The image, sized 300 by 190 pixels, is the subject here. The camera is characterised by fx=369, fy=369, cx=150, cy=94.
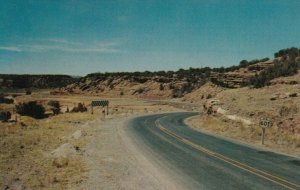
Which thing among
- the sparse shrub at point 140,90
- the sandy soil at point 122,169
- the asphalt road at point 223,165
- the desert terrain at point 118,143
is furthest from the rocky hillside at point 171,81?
the sandy soil at point 122,169

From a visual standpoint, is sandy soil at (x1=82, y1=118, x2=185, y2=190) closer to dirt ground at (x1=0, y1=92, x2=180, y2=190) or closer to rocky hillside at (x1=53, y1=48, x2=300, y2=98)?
dirt ground at (x1=0, y1=92, x2=180, y2=190)

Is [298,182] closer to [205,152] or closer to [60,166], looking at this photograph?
[205,152]

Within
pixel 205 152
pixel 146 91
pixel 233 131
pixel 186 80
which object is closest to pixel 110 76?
pixel 146 91

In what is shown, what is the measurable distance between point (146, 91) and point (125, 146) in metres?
101

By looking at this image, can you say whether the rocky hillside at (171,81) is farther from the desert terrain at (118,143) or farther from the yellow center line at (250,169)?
the yellow center line at (250,169)

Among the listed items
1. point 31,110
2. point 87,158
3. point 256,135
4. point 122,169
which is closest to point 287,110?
point 256,135

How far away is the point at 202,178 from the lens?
12.9 m

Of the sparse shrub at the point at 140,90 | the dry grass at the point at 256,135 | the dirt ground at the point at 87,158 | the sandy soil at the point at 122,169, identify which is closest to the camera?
the sandy soil at the point at 122,169

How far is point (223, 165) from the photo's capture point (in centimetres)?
1539

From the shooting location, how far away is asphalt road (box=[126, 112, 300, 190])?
1228 cm

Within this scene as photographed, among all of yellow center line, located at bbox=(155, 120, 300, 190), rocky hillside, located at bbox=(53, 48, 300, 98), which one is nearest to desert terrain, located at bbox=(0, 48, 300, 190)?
yellow center line, located at bbox=(155, 120, 300, 190)

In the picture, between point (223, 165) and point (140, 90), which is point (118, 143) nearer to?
point (223, 165)

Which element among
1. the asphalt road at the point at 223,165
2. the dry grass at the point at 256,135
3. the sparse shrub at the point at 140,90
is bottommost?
the sparse shrub at the point at 140,90

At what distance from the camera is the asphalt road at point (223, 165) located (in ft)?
40.3
